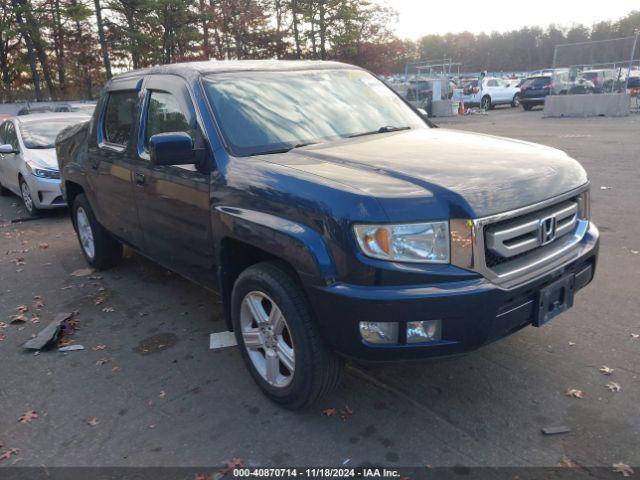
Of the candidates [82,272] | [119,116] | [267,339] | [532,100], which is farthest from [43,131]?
[532,100]

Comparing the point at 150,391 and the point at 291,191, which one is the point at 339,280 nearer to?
the point at 291,191

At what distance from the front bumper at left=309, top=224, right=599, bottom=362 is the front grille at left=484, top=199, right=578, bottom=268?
6.1 inches

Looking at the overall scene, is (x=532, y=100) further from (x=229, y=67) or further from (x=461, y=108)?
(x=229, y=67)

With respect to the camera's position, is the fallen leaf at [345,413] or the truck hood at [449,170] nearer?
the truck hood at [449,170]

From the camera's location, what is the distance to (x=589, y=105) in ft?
70.3

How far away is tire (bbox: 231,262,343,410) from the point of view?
275cm

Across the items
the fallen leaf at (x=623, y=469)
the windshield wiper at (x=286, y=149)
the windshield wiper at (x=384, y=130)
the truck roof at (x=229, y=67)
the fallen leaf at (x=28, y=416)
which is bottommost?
the fallen leaf at (x=28, y=416)

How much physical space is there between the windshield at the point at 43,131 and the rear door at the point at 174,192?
5.52 m

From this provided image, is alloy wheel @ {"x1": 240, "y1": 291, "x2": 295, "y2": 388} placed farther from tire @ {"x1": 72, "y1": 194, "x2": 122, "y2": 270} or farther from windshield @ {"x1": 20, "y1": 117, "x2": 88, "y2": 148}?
windshield @ {"x1": 20, "y1": 117, "x2": 88, "y2": 148}

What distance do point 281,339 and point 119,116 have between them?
2.78 m

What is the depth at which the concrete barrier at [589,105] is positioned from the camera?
20.8 meters

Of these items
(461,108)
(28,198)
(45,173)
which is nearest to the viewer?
(45,173)

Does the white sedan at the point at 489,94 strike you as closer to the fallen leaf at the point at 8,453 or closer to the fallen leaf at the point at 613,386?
the fallen leaf at the point at 613,386

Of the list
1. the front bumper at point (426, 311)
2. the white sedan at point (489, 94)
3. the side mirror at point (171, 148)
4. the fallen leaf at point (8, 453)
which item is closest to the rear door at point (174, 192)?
the side mirror at point (171, 148)
